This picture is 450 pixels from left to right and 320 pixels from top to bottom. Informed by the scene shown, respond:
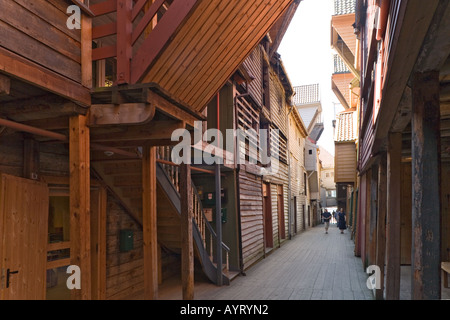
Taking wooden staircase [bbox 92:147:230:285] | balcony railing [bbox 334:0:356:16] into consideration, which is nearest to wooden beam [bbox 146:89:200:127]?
wooden staircase [bbox 92:147:230:285]

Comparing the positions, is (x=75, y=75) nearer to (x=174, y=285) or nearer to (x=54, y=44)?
(x=54, y=44)

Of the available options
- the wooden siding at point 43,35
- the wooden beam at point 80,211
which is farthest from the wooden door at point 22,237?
the wooden siding at point 43,35

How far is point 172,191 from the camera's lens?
271 inches

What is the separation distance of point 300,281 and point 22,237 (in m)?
6.34

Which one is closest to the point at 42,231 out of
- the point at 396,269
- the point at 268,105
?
the point at 396,269

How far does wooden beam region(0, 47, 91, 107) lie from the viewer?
9.45 feet

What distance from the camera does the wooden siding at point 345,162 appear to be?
17.3 metres

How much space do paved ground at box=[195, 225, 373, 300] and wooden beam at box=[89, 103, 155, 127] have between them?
4552mm

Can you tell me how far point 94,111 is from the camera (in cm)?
387

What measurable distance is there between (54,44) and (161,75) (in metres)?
1.23

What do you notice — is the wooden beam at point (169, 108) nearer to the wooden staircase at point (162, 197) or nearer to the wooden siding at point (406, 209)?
the wooden staircase at point (162, 197)

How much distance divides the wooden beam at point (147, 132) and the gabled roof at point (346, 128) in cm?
1393

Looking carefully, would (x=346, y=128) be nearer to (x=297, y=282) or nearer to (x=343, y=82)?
(x=343, y=82)

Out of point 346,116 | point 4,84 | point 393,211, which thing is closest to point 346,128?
point 346,116
